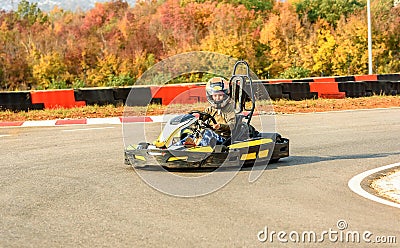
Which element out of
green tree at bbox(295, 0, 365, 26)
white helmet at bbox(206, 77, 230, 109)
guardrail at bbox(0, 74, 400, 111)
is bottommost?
guardrail at bbox(0, 74, 400, 111)

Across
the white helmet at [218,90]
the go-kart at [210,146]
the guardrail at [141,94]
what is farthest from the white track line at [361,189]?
the guardrail at [141,94]

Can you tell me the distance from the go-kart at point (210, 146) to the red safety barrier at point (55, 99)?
9539 millimetres

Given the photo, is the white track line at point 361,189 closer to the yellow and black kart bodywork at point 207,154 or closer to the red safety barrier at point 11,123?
the yellow and black kart bodywork at point 207,154

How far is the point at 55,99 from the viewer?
18312 millimetres

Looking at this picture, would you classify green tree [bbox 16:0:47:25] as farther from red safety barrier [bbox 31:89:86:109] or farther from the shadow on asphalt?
the shadow on asphalt

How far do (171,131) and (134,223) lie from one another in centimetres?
278

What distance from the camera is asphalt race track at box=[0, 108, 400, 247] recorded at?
18.8 ft

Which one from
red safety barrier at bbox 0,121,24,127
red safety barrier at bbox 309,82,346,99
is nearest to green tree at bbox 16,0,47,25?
red safety barrier at bbox 309,82,346,99

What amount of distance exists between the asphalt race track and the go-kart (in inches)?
9.7

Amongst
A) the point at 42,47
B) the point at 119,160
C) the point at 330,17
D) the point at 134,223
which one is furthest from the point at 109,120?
the point at 330,17

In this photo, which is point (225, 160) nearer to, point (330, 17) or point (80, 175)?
point (80, 175)

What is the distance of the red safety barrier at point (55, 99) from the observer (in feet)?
59.7

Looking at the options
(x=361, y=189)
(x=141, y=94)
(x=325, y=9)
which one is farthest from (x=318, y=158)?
(x=325, y=9)

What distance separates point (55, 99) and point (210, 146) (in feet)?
34.0
